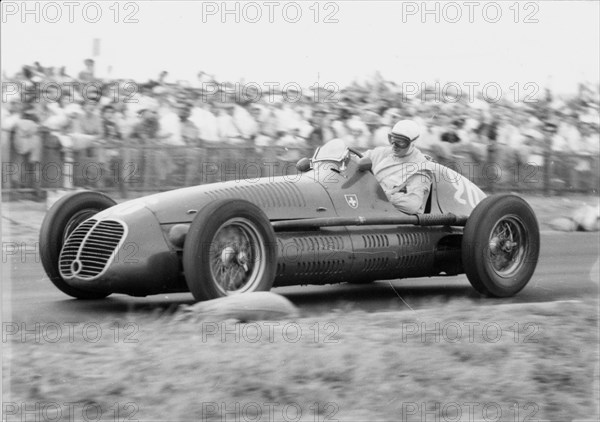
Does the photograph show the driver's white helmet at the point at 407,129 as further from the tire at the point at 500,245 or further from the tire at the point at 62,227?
the tire at the point at 62,227

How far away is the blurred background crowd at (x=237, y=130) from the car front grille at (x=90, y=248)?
485 mm

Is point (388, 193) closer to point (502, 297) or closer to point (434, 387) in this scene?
point (502, 297)

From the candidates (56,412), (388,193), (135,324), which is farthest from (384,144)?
(56,412)

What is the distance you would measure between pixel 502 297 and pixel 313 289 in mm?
1311

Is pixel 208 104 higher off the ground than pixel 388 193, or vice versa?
pixel 208 104

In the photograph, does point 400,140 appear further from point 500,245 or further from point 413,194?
point 500,245

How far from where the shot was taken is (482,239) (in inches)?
332

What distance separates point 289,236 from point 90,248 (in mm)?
1228

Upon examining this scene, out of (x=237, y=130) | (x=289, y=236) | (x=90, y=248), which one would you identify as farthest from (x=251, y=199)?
(x=90, y=248)

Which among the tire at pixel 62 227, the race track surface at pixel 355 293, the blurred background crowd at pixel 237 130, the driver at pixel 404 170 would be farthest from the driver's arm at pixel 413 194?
the tire at pixel 62 227

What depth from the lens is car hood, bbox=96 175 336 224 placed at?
749 centimetres

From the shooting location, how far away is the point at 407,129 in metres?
8.70

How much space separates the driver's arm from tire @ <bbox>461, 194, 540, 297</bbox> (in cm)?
40

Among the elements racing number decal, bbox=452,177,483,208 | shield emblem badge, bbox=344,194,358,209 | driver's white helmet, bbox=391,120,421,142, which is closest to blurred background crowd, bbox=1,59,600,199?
driver's white helmet, bbox=391,120,421,142
